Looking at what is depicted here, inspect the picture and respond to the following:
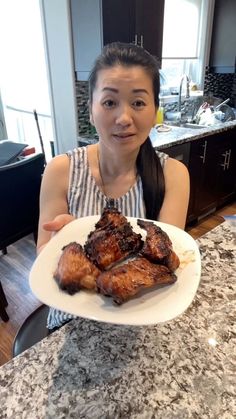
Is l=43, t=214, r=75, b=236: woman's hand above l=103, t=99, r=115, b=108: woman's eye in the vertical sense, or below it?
below

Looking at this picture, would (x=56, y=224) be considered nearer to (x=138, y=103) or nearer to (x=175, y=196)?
(x=138, y=103)

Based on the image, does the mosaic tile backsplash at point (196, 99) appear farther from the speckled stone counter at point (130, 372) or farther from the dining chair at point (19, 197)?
the speckled stone counter at point (130, 372)

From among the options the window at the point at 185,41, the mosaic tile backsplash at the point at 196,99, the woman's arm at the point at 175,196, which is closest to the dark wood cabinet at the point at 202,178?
the mosaic tile backsplash at the point at 196,99

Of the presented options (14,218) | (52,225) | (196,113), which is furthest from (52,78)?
(52,225)

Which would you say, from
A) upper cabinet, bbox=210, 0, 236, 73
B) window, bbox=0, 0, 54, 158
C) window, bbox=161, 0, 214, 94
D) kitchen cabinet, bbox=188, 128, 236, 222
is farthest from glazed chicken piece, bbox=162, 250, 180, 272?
upper cabinet, bbox=210, 0, 236, 73

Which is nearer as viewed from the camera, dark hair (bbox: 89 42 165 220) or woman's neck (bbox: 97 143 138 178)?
dark hair (bbox: 89 42 165 220)

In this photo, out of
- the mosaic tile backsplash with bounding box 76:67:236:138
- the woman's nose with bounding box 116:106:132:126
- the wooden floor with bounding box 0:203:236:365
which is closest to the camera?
the woman's nose with bounding box 116:106:132:126

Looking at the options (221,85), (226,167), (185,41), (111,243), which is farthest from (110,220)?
(221,85)

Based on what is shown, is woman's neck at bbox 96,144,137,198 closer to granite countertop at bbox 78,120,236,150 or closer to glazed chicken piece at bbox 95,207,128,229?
glazed chicken piece at bbox 95,207,128,229
